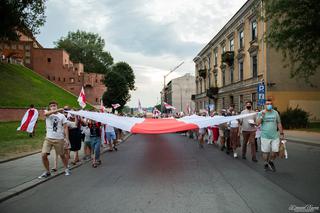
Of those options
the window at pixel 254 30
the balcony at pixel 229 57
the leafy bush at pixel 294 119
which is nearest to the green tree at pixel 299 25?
the leafy bush at pixel 294 119

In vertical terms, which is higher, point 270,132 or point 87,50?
point 87,50

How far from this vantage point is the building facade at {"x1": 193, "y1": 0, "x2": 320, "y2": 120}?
1206 inches

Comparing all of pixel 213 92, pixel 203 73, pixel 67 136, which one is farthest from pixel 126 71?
pixel 67 136

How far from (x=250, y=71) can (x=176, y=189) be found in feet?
97.8

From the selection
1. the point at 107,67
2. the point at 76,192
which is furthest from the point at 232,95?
the point at 107,67

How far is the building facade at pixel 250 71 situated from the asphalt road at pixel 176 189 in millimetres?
16280

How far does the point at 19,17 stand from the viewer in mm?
30000

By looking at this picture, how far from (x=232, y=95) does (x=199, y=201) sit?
3588 cm

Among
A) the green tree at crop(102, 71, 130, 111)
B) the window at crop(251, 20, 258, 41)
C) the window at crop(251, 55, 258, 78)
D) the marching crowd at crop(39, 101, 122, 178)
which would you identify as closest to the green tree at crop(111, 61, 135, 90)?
the green tree at crop(102, 71, 130, 111)

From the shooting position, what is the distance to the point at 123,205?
562cm

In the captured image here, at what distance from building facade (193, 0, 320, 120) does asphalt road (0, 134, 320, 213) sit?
1628 cm

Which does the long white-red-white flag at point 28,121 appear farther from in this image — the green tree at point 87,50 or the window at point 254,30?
the green tree at point 87,50

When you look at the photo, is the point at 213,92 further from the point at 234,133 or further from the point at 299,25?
the point at 234,133

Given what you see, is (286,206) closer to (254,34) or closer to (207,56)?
(254,34)
